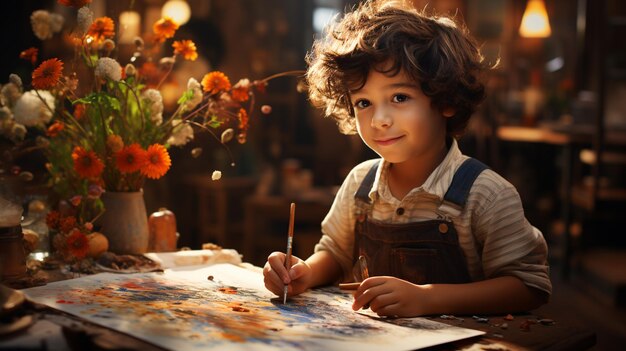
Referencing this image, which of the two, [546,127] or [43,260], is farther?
[546,127]

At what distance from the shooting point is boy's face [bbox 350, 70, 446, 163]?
1.49 meters

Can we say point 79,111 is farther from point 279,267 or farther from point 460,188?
point 460,188

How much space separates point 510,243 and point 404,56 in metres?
0.39

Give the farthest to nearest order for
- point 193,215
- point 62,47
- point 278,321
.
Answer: point 193,215, point 62,47, point 278,321

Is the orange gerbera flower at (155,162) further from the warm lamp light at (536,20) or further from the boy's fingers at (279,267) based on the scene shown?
the warm lamp light at (536,20)


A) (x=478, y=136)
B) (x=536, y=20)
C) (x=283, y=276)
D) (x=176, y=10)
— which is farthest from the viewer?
(x=536, y=20)

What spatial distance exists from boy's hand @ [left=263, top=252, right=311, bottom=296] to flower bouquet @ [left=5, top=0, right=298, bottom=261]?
0.26 meters

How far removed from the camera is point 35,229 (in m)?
1.83

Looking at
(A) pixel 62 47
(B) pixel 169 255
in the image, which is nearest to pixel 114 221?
(B) pixel 169 255

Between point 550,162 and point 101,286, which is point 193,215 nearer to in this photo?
point 550,162

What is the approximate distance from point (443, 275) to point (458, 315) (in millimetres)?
155

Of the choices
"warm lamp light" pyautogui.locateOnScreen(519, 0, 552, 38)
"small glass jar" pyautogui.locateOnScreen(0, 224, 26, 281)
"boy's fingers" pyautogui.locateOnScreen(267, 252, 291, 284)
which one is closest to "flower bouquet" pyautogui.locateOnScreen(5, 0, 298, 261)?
"small glass jar" pyautogui.locateOnScreen(0, 224, 26, 281)

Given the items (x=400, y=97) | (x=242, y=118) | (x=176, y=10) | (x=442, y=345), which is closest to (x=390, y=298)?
(x=442, y=345)

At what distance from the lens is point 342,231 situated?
171 centimetres
